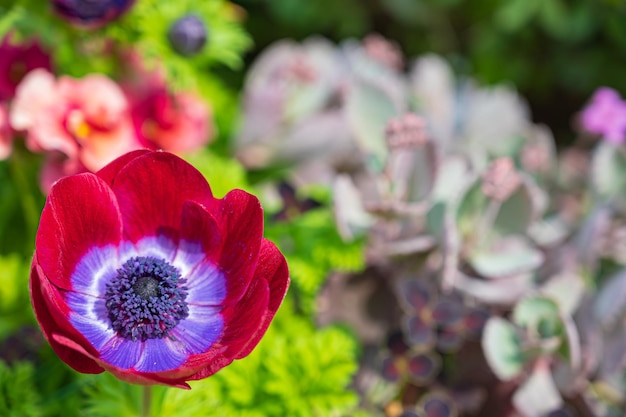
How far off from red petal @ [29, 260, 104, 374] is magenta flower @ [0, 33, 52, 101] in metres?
0.61

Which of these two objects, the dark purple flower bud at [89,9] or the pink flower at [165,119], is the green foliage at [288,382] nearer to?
the pink flower at [165,119]

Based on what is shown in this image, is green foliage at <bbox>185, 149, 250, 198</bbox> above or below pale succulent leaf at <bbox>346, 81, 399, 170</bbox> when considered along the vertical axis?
below

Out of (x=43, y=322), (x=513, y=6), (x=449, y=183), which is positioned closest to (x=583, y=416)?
(x=449, y=183)

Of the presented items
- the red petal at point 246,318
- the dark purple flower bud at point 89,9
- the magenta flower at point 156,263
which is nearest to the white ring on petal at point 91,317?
the magenta flower at point 156,263

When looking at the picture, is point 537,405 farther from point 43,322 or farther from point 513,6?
point 513,6

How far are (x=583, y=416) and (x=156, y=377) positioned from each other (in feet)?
2.72

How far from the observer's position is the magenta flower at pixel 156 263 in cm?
61

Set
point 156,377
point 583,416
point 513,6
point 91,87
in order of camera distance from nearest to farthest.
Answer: point 156,377 < point 91,87 < point 583,416 < point 513,6

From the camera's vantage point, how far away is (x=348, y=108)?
1.19m

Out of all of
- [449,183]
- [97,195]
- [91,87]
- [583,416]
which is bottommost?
[583,416]

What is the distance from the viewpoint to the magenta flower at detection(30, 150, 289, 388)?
24.2 inches

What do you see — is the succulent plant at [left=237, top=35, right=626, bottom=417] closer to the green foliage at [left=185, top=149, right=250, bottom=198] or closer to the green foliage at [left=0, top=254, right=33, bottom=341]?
the green foliage at [left=185, top=149, right=250, bottom=198]

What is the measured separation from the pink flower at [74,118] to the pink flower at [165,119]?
0.21 feet

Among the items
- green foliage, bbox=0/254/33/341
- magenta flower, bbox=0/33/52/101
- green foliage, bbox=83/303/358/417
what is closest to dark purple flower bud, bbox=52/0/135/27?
magenta flower, bbox=0/33/52/101
